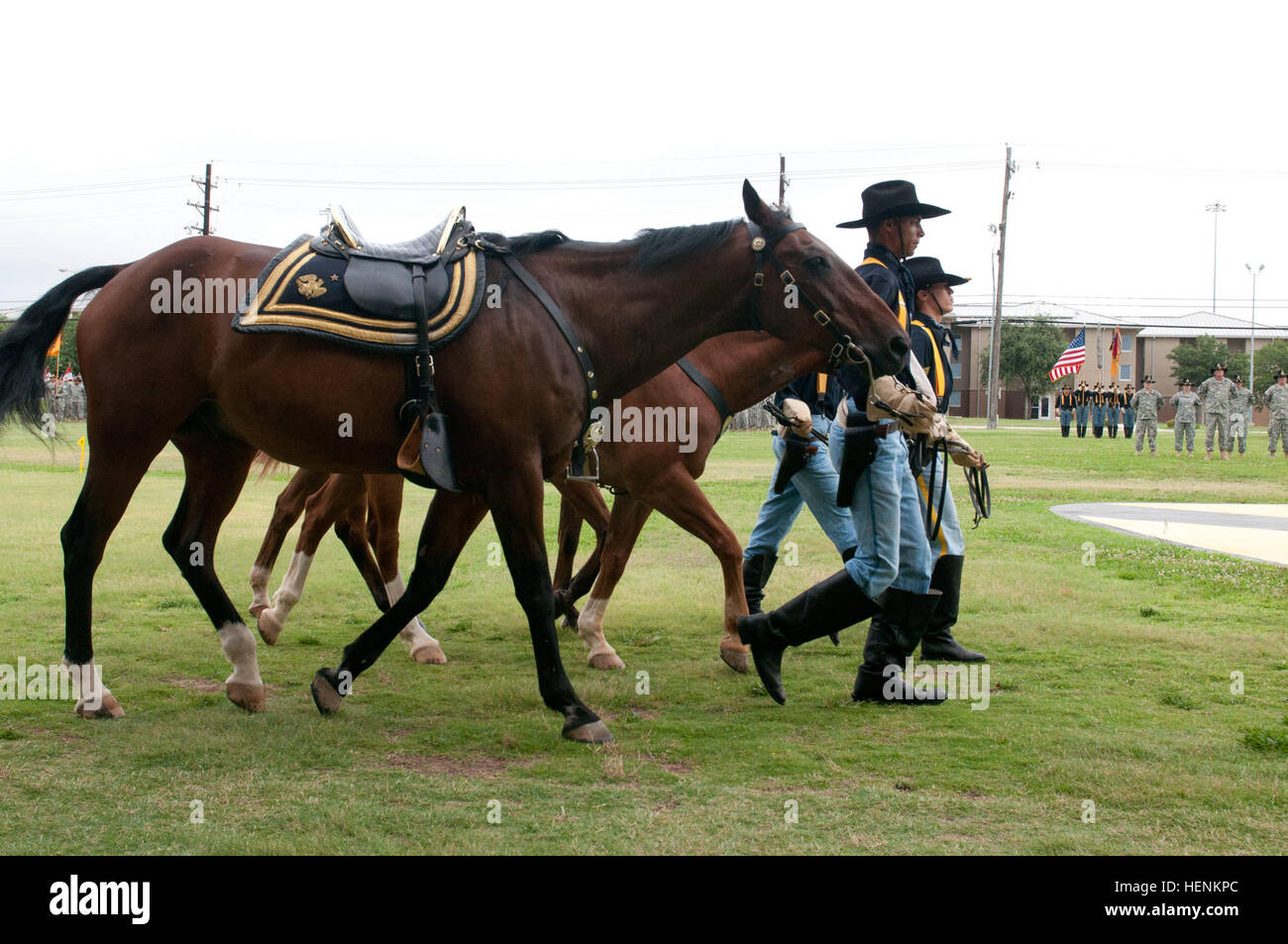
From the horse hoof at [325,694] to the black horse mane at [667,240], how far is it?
2.13 m

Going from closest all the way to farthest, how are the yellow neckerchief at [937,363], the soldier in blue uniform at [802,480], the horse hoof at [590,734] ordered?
1. the horse hoof at [590,734]
2. the yellow neckerchief at [937,363]
3. the soldier in blue uniform at [802,480]

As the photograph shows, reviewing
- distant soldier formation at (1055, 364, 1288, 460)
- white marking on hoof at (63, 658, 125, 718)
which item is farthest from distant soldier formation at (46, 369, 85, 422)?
white marking on hoof at (63, 658, 125, 718)

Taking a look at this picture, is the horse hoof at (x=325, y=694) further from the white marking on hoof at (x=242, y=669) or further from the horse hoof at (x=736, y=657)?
the horse hoof at (x=736, y=657)

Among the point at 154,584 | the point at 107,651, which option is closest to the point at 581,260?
the point at 107,651

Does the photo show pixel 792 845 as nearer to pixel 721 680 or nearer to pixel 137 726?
pixel 721 680

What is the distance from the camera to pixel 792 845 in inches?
139

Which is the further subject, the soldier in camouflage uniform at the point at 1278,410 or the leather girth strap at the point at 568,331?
the soldier in camouflage uniform at the point at 1278,410

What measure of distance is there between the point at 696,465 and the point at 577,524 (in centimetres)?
154

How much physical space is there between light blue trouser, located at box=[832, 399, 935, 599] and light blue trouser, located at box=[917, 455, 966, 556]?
396mm

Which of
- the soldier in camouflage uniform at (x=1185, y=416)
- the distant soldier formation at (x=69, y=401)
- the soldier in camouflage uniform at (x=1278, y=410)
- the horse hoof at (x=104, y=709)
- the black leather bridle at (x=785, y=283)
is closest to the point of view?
the black leather bridle at (x=785, y=283)

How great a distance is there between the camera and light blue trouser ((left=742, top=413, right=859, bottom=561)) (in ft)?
21.9

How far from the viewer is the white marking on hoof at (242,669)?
5.33 metres

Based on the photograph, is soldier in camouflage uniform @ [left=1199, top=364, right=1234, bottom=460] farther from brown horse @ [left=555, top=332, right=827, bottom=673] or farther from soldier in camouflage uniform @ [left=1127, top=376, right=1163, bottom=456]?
brown horse @ [left=555, top=332, right=827, bottom=673]

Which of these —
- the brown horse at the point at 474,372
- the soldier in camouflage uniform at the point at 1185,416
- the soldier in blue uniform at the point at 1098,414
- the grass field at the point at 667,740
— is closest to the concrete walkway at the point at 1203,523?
the grass field at the point at 667,740
